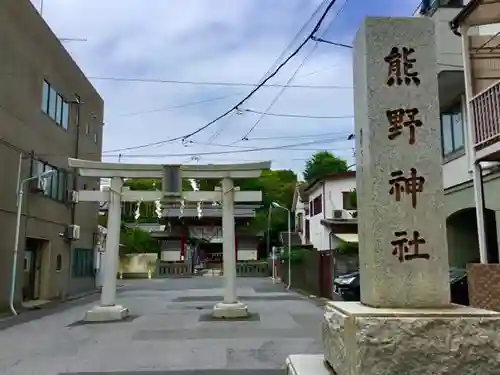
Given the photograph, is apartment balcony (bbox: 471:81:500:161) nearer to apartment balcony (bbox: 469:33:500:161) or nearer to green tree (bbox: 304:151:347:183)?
apartment balcony (bbox: 469:33:500:161)

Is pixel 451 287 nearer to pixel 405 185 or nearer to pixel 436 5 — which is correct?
pixel 436 5

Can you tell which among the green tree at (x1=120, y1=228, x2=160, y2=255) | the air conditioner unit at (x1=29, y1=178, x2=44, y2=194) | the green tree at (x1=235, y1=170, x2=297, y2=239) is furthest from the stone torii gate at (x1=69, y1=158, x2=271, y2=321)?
the green tree at (x1=235, y1=170, x2=297, y2=239)

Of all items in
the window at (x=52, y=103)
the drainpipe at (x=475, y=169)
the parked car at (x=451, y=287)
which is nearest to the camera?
the drainpipe at (x=475, y=169)

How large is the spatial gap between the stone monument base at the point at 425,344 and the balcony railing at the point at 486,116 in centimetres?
692

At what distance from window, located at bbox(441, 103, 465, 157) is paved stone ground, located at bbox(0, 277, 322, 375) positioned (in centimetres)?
562

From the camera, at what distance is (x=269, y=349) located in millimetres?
8773

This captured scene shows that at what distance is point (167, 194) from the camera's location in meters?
14.2

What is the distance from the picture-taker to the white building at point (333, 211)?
3209 centimetres

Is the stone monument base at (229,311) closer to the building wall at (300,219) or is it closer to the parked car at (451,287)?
the parked car at (451,287)

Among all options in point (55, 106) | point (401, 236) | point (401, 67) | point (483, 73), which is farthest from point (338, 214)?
point (401, 236)

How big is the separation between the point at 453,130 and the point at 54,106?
14211 mm

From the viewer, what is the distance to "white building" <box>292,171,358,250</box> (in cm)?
3209

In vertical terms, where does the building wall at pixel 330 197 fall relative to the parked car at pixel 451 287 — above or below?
above

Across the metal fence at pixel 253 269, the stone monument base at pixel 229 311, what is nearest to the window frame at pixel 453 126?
the stone monument base at pixel 229 311
